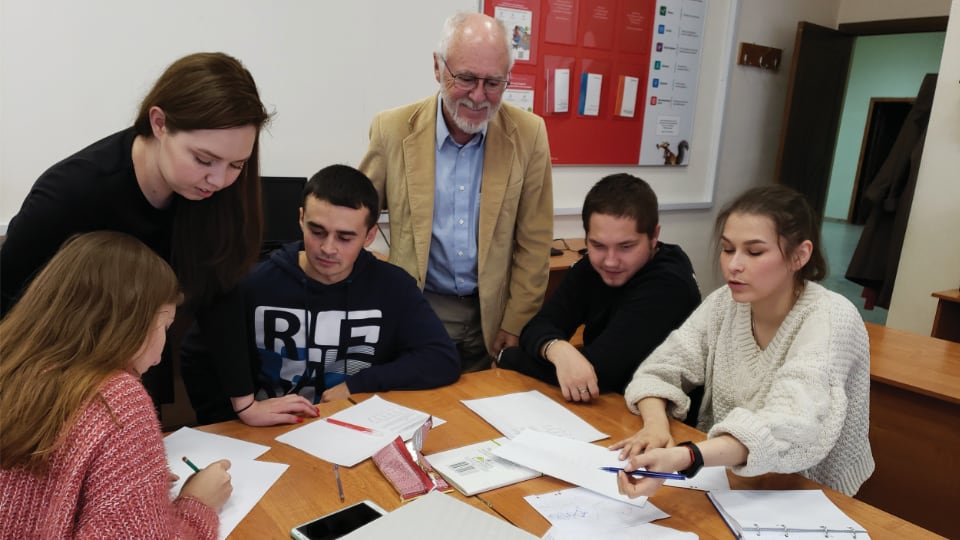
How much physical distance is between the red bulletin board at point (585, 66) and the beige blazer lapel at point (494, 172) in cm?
147

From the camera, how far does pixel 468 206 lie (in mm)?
2068

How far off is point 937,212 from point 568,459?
11.0 ft

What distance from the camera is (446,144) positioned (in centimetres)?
205

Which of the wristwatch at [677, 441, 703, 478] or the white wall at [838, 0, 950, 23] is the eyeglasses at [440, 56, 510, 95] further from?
the white wall at [838, 0, 950, 23]

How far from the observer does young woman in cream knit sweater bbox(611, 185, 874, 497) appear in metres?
1.12

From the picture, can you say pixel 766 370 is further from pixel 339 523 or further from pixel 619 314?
pixel 339 523

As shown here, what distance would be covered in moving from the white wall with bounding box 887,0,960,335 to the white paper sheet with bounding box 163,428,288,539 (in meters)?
3.77

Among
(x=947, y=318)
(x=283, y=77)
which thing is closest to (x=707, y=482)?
(x=283, y=77)

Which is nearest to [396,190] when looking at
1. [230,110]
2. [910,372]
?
[230,110]

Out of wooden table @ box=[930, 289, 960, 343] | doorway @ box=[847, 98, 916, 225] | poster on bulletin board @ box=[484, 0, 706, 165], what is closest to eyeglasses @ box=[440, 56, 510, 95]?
poster on bulletin board @ box=[484, 0, 706, 165]

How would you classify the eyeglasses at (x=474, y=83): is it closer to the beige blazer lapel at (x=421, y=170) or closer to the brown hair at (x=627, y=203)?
the beige blazer lapel at (x=421, y=170)

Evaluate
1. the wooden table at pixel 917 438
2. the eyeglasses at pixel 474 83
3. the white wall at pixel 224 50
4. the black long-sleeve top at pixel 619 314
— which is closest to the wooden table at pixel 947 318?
the wooden table at pixel 917 438

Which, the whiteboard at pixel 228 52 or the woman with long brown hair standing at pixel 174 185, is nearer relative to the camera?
the woman with long brown hair standing at pixel 174 185

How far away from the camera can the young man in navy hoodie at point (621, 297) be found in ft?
Answer: 5.37
